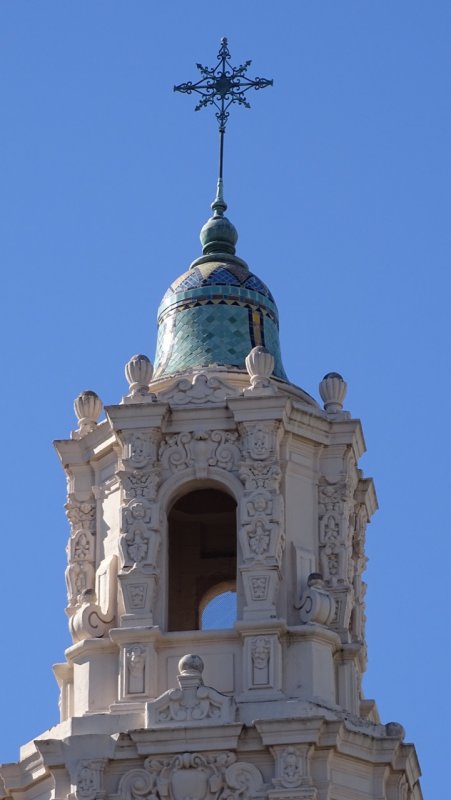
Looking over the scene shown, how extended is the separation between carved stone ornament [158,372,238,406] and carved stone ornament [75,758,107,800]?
5.39 metres

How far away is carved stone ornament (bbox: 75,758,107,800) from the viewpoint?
38.3 metres

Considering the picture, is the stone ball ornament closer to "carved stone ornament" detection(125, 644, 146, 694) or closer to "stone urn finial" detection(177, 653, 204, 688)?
"stone urn finial" detection(177, 653, 204, 688)

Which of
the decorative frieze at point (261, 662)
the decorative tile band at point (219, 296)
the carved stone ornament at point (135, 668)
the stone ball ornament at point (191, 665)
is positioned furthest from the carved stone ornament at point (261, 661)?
the decorative tile band at point (219, 296)

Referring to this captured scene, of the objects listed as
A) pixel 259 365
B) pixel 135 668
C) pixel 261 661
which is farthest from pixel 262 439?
pixel 135 668

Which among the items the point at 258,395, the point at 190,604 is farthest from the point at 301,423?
the point at 190,604

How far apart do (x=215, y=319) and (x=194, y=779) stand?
767 cm

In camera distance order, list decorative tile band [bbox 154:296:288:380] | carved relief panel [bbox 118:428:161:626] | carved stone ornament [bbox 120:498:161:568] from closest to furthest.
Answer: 1. carved relief panel [bbox 118:428:161:626]
2. carved stone ornament [bbox 120:498:161:568]
3. decorative tile band [bbox 154:296:288:380]

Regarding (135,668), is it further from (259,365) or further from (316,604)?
(259,365)

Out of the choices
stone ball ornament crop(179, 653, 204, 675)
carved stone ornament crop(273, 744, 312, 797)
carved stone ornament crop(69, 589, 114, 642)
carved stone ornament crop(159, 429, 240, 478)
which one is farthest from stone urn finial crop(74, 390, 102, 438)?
carved stone ornament crop(273, 744, 312, 797)

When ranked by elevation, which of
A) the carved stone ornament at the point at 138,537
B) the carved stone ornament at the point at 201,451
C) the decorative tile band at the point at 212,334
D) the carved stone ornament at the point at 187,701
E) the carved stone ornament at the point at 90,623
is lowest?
the carved stone ornament at the point at 187,701

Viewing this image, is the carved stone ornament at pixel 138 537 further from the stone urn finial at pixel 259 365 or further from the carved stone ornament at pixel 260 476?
the stone urn finial at pixel 259 365

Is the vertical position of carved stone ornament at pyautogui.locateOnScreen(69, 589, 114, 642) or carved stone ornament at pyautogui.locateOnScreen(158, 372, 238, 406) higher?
carved stone ornament at pyautogui.locateOnScreen(158, 372, 238, 406)

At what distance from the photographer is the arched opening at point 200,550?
4325 centimetres

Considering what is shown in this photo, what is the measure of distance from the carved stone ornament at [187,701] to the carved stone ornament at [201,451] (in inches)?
125
